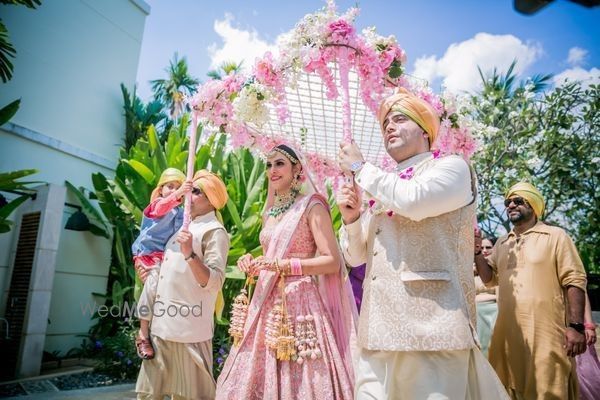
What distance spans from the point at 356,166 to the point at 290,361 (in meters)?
1.07

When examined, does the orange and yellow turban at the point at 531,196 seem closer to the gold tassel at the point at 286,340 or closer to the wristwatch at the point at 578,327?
the wristwatch at the point at 578,327

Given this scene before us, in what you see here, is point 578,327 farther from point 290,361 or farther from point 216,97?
point 216,97

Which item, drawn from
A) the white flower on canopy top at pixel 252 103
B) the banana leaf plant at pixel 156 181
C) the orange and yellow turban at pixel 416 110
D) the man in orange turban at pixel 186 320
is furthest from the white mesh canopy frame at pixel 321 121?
the banana leaf plant at pixel 156 181

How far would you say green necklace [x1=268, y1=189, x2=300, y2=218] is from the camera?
2678 mm

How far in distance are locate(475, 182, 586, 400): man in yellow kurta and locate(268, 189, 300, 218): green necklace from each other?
54.7 inches

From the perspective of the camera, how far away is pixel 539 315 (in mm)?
2756

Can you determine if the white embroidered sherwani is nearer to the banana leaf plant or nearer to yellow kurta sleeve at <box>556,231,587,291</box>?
yellow kurta sleeve at <box>556,231,587,291</box>

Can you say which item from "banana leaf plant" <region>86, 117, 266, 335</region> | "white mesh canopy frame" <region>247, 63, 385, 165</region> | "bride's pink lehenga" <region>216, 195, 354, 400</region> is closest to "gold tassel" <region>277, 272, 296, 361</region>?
"bride's pink lehenga" <region>216, 195, 354, 400</region>

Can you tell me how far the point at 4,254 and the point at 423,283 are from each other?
6.99 m

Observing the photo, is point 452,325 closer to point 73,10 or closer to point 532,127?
point 532,127

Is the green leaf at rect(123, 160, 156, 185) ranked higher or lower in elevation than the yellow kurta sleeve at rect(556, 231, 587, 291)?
higher

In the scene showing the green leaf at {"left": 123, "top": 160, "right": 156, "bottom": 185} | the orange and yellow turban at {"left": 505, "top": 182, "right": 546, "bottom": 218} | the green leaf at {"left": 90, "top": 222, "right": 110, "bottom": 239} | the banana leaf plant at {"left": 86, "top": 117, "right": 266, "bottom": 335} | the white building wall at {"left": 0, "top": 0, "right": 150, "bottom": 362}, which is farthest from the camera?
the green leaf at {"left": 90, "top": 222, "right": 110, "bottom": 239}

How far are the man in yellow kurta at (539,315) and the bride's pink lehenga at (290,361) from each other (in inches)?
50.1

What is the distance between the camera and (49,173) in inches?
304
